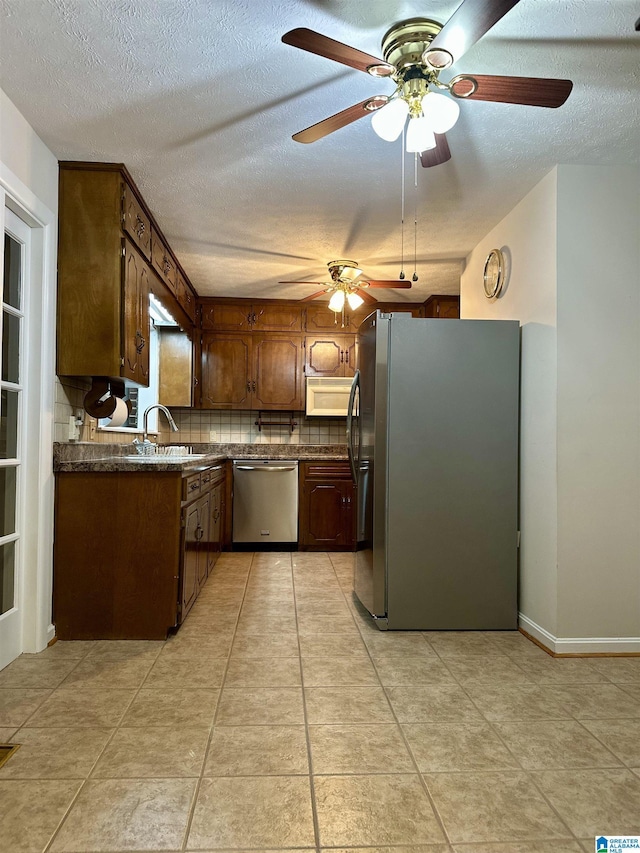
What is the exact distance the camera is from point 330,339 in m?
5.86

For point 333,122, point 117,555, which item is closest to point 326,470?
point 117,555

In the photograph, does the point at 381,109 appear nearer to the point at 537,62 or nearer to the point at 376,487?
the point at 537,62

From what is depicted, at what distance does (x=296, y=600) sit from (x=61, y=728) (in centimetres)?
191

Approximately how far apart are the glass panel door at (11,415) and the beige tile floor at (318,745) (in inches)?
10.0

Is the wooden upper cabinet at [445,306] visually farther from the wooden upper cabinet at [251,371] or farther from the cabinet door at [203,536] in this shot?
the cabinet door at [203,536]

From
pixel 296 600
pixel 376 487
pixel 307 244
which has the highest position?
pixel 307 244

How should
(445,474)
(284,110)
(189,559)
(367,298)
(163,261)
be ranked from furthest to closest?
(367,298) → (163,261) → (189,559) → (445,474) → (284,110)

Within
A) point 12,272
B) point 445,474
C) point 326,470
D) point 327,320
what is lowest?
point 326,470

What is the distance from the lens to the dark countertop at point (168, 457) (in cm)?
294

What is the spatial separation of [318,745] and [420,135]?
6.85ft

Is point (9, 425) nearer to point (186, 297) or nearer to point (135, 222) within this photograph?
point (135, 222)

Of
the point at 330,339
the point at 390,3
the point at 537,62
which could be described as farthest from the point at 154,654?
the point at 330,339

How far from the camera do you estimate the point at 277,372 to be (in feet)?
19.0

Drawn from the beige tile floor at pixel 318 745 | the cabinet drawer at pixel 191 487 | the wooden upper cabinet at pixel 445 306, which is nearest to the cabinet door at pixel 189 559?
the cabinet drawer at pixel 191 487
